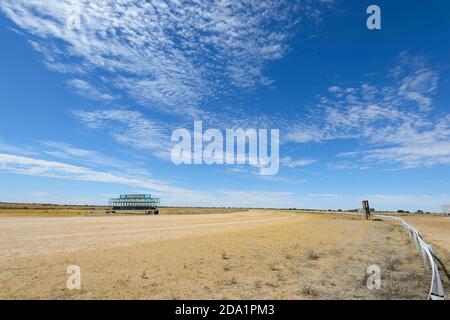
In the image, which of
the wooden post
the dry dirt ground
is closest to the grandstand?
the wooden post

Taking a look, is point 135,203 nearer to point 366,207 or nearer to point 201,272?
point 366,207

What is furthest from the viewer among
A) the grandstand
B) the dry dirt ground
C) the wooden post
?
the grandstand

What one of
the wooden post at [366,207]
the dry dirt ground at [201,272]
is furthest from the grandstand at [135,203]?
the dry dirt ground at [201,272]

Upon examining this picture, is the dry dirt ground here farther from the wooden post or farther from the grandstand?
the grandstand

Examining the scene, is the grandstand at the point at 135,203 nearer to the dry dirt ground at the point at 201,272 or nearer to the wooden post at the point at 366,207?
the wooden post at the point at 366,207

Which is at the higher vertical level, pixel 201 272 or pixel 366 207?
pixel 366 207

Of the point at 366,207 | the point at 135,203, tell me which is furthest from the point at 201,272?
the point at 135,203

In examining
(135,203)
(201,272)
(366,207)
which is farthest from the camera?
(135,203)

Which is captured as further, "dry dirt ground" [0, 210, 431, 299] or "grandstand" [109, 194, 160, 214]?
"grandstand" [109, 194, 160, 214]
